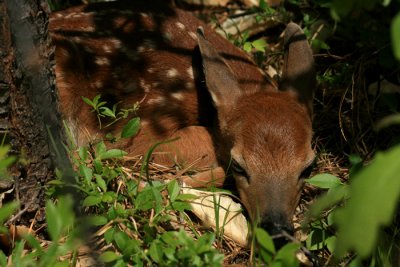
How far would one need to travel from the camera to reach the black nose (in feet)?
10.5

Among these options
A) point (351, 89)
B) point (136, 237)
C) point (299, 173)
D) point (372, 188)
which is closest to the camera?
point (372, 188)

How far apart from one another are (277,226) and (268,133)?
0.57 metres

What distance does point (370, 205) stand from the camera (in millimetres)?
1208

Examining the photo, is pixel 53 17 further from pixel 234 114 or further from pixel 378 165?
pixel 378 165

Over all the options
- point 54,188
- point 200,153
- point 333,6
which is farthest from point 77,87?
point 333,6

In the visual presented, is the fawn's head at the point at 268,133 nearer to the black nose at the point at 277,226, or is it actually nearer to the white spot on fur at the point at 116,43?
the black nose at the point at 277,226

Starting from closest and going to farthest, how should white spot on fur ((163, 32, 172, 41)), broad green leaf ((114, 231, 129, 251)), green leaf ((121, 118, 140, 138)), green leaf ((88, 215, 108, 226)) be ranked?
broad green leaf ((114, 231, 129, 251)) < green leaf ((88, 215, 108, 226)) < green leaf ((121, 118, 140, 138)) < white spot on fur ((163, 32, 172, 41))

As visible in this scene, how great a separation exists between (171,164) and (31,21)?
5.18ft

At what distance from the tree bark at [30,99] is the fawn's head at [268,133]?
106cm

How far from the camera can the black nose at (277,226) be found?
3191mm

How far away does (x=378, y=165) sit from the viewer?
4.09ft

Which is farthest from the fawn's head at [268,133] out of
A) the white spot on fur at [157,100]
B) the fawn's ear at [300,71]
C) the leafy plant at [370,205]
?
the leafy plant at [370,205]

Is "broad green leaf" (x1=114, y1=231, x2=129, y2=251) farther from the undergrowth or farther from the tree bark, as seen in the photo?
the tree bark

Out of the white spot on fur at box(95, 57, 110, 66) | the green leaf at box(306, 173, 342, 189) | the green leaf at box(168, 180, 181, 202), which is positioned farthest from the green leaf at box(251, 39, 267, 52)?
the green leaf at box(168, 180, 181, 202)
